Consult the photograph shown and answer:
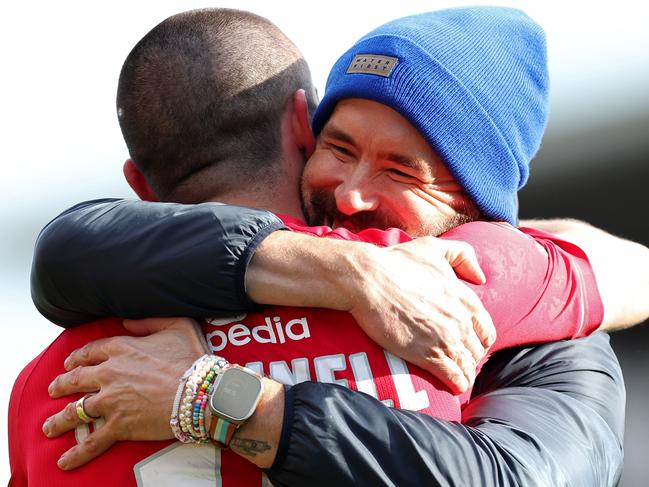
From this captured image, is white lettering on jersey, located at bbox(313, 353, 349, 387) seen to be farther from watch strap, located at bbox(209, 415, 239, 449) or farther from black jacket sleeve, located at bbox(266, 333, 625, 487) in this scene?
watch strap, located at bbox(209, 415, 239, 449)

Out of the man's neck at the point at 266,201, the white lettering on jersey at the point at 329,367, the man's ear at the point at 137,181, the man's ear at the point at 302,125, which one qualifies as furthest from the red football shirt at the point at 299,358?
the man's ear at the point at 137,181

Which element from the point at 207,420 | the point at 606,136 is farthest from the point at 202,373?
the point at 606,136

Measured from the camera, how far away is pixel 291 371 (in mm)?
2061

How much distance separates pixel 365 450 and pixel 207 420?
315 millimetres

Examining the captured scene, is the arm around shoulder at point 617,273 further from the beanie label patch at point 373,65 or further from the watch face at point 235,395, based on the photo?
the watch face at point 235,395

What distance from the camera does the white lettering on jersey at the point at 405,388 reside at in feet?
6.78

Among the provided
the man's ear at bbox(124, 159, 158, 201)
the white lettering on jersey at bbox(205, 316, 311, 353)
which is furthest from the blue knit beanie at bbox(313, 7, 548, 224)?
the white lettering on jersey at bbox(205, 316, 311, 353)

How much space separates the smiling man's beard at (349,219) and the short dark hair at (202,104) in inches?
5.8

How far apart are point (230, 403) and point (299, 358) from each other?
0.19 m

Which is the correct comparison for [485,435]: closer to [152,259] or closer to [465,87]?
[152,259]

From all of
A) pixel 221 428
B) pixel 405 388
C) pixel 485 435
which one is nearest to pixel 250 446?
pixel 221 428

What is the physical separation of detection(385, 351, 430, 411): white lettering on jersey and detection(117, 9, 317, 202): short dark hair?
2.33ft

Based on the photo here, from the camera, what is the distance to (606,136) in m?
8.04

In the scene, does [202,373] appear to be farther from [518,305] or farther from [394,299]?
[518,305]
